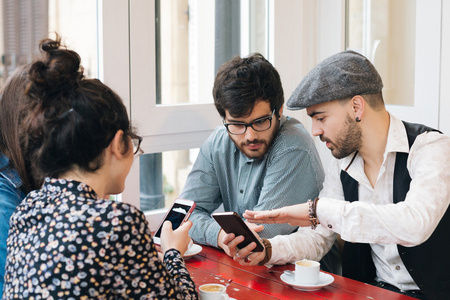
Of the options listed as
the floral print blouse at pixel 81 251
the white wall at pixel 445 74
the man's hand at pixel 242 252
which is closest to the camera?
the floral print blouse at pixel 81 251

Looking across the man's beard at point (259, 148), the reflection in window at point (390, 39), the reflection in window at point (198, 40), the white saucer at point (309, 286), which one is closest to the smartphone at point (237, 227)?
the white saucer at point (309, 286)

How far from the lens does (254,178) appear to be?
7.77 feet

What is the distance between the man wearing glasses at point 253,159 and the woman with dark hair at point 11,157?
0.77 metres

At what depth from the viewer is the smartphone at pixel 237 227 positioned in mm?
1753

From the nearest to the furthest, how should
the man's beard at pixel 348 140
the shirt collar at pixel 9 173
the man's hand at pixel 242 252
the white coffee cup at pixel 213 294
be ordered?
the white coffee cup at pixel 213 294
the shirt collar at pixel 9 173
the man's hand at pixel 242 252
the man's beard at pixel 348 140

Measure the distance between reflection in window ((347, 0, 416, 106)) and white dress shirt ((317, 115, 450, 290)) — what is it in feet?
3.37

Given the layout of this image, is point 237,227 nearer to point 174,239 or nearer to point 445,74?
point 174,239

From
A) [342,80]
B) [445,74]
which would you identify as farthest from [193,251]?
[445,74]

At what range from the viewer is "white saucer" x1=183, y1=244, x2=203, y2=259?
2010 mm

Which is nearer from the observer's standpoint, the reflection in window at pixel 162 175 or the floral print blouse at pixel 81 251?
the floral print blouse at pixel 81 251

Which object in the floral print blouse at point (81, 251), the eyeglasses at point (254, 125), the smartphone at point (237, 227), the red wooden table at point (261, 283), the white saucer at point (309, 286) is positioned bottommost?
the red wooden table at point (261, 283)

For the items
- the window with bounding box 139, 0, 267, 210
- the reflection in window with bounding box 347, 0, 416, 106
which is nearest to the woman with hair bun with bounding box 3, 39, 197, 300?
the window with bounding box 139, 0, 267, 210

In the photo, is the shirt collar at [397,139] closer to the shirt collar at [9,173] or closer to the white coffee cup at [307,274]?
the white coffee cup at [307,274]

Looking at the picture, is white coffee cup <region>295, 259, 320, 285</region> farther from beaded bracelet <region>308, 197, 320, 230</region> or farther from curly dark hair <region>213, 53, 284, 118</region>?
curly dark hair <region>213, 53, 284, 118</region>
